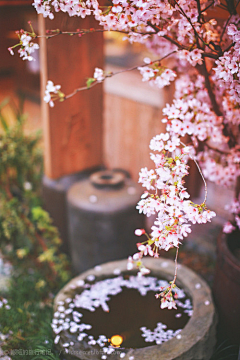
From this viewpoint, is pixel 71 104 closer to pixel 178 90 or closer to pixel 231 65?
pixel 178 90

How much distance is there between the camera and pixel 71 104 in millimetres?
3191

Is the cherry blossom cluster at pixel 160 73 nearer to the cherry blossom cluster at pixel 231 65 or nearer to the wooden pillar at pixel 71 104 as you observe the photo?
the cherry blossom cluster at pixel 231 65

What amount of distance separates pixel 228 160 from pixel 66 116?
1.66 m

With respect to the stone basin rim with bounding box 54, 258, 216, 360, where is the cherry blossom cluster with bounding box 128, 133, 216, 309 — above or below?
above

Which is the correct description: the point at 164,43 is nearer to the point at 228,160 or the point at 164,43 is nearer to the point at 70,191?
the point at 228,160

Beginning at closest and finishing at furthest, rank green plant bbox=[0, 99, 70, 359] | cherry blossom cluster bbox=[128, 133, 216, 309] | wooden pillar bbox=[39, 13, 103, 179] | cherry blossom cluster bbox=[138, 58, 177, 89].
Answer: cherry blossom cluster bbox=[128, 133, 216, 309] < cherry blossom cluster bbox=[138, 58, 177, 89] < green plant bbox=[0, 99, 70, 359] < wooden pillar bbox=[39, 13, 103, 179]

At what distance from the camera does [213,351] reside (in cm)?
201

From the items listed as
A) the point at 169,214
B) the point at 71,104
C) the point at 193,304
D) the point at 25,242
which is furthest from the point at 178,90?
the point at 25,242

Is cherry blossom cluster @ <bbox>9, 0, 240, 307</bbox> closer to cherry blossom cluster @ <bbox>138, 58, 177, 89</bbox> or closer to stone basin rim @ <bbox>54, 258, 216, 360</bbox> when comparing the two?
cherry blossom cluster @ <bbox>138, 58, 177, 89</bbox>

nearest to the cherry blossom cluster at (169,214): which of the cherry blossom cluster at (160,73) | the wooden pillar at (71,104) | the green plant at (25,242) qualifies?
the cherry blossom cluster at (160,73)

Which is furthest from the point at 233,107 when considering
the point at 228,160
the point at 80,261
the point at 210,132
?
the point at 80,261

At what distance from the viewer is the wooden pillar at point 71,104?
2.95 meters

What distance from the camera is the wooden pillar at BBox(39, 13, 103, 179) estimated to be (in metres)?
2.95

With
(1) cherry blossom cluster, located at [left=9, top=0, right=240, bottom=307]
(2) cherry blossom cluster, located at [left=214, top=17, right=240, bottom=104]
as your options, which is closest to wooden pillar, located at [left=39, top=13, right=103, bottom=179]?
(1) cherry blossom cluster, located at [left=9, top=0, right=240, bottom=307]
